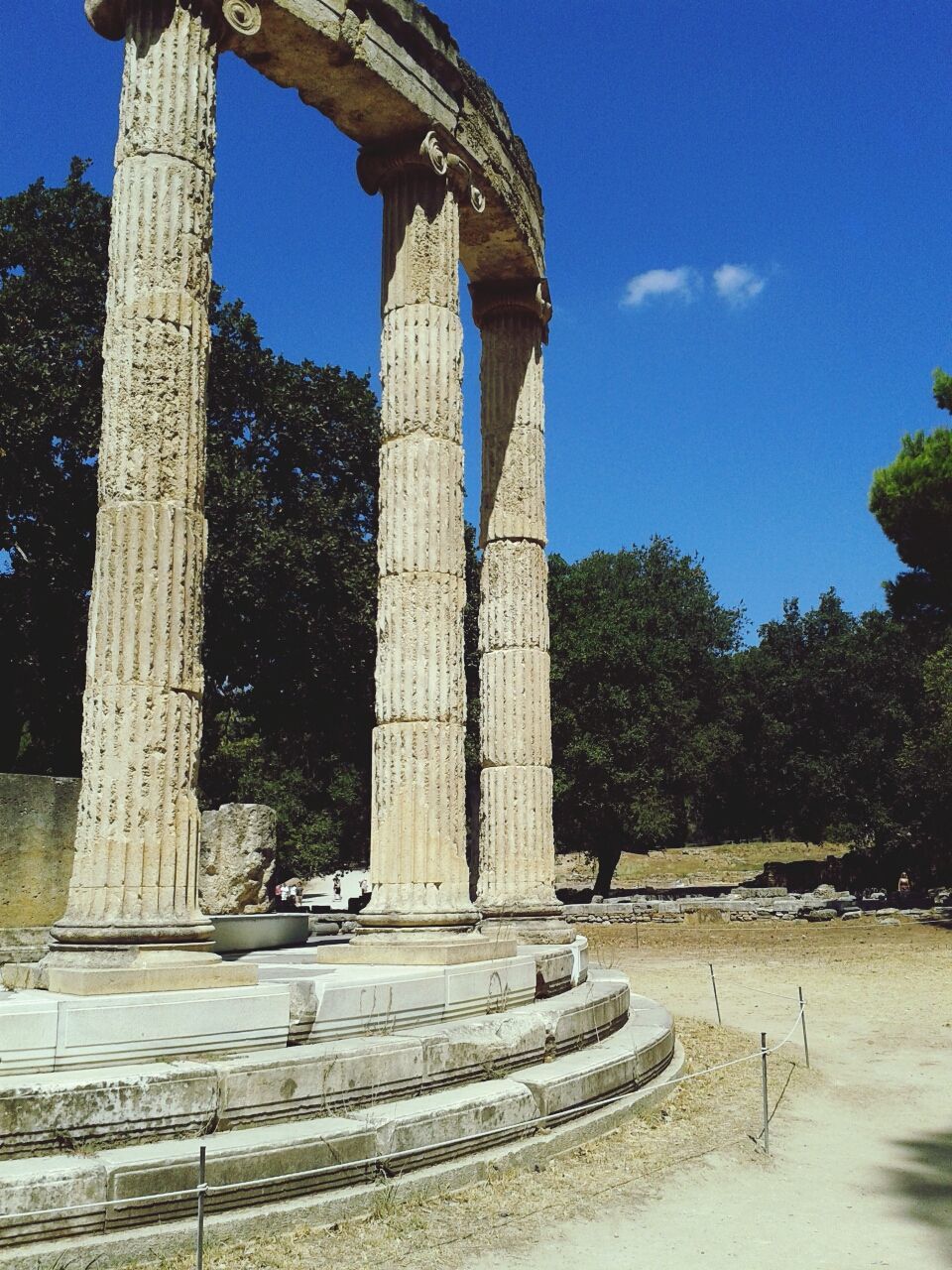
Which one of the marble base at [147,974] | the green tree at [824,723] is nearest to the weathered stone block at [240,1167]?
the marble base at [147,974]

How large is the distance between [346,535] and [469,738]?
734 cm

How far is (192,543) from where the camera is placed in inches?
299

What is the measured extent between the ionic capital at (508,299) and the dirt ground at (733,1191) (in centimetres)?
805

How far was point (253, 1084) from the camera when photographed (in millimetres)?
5754

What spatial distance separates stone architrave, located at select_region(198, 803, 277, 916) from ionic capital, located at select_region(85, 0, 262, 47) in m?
9.61

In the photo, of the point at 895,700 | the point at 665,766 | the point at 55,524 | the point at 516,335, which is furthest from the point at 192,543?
the point at 895,700

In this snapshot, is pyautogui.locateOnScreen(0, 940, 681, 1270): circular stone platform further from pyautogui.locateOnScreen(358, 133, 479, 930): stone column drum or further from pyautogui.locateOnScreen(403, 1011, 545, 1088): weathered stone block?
pyautogui.locateOnScreen(358, 133, 479, 930): stone column drum

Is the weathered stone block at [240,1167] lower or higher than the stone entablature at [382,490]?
lower

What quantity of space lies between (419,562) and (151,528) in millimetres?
2935

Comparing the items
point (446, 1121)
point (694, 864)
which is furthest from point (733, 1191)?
point (694, 864)

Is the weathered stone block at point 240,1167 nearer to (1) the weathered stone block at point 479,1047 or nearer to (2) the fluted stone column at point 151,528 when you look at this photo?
(1) the weathered stone block at point 479,1047

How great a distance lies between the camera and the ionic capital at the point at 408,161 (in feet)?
34.1

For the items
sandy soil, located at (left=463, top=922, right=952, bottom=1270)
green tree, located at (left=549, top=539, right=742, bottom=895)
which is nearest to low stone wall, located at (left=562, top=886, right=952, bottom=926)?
green tree, located at (left=549, top=539, right=742, bottom=895)

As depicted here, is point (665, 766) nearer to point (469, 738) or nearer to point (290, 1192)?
point (469, 738)
